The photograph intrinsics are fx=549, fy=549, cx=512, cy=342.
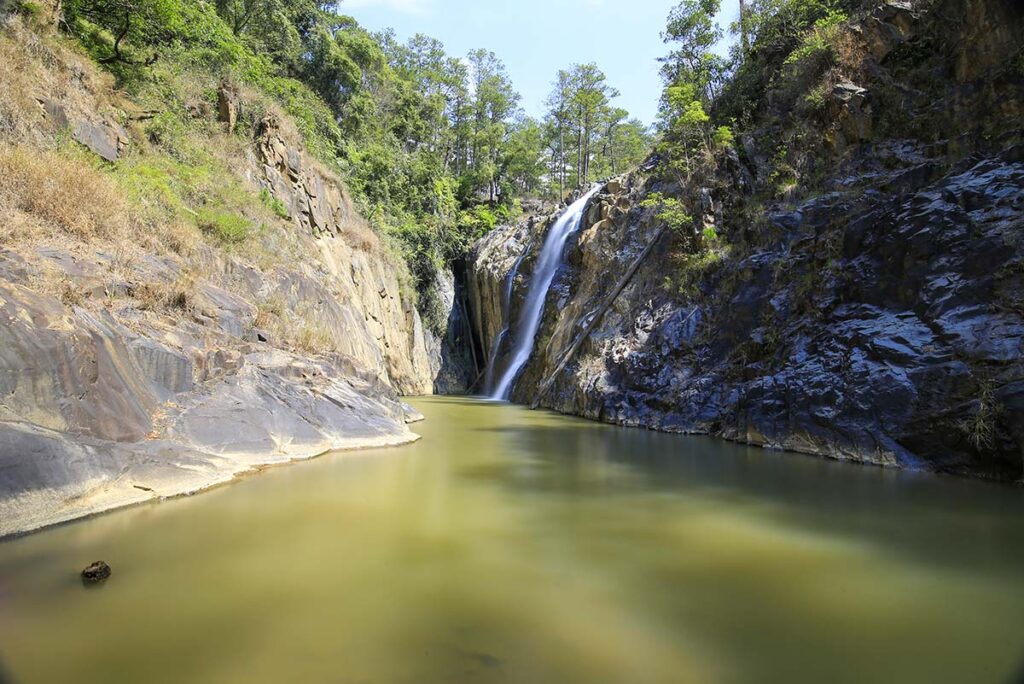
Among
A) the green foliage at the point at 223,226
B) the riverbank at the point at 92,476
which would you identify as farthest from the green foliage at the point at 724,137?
the riverbank at the point at 92,476

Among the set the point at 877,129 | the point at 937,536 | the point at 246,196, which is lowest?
the point at 937,536

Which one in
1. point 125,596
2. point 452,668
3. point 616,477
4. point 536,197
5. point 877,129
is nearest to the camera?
point 452,668

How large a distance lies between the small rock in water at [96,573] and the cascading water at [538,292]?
706 inches

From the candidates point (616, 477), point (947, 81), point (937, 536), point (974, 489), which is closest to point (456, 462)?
point (616, 477)

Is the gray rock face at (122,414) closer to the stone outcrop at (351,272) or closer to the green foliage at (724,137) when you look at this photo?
the stone outcrop at (351,272)

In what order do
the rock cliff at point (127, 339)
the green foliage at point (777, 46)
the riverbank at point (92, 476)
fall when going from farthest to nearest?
1. the green foliage at point (777, 46)
2. the rock cliff at point (127, 339)
3. the riverbank at point (92, 476)

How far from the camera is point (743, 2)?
2036cm

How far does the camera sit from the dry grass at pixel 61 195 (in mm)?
6625

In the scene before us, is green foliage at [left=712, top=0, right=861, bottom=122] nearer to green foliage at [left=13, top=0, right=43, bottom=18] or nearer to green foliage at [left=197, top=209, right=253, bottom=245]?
green foliage at [left=197, top=209, right=253, bottom=245]

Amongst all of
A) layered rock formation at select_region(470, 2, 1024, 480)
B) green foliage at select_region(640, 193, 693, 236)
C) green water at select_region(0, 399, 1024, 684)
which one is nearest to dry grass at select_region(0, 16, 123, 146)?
green water at select_region(0, 399, 1024, 684)

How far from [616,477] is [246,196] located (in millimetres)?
11257

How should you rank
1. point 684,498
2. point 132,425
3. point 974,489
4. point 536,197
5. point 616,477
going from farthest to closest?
point 536,197, point 616,477, point 974,489, point 684,498, point 132,425

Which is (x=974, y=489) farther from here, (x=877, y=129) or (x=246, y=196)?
(x=246, y=196)

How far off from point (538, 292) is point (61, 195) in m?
16.8
